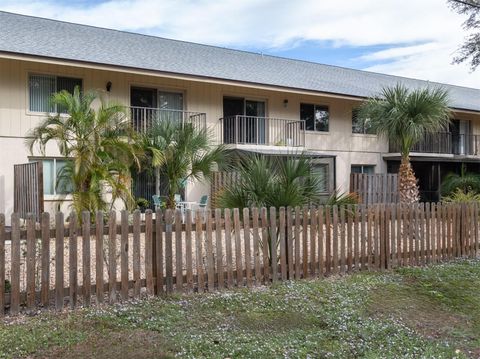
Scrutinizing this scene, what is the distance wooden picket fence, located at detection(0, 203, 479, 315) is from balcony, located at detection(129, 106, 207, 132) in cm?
892

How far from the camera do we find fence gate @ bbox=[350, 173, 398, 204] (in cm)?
2002

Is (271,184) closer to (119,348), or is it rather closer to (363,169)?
(119,348)

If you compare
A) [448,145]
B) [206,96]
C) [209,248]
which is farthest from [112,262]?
[448,145]

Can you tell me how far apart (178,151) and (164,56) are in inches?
279

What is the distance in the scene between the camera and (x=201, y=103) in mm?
19516

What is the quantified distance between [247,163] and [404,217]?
3.10 m

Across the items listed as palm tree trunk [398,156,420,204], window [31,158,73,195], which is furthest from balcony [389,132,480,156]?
window [31,158,73,195]

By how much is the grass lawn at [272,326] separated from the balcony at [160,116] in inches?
404

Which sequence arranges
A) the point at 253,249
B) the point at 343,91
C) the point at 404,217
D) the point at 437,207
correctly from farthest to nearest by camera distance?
1. the point at 343,91
2. the point at 437,207
3. the point at 404,217
4. the point at 253,249

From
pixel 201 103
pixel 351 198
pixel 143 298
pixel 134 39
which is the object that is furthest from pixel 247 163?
pixel 134 39

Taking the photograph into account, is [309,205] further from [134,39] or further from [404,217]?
[134,39]

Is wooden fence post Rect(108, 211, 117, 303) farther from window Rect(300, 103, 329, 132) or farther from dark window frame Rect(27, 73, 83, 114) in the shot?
window Rect(300, 103, 329, 132)

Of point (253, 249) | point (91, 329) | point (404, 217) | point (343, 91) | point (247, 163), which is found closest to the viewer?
point (91, 329)

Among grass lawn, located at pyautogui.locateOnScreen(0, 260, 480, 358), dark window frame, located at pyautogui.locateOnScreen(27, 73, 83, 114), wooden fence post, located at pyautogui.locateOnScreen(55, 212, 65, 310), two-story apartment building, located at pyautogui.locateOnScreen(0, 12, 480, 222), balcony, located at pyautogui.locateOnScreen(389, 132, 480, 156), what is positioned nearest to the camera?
grass lawn, located at pyautogui.locateOnScreen(0, 260, 480, 358)
